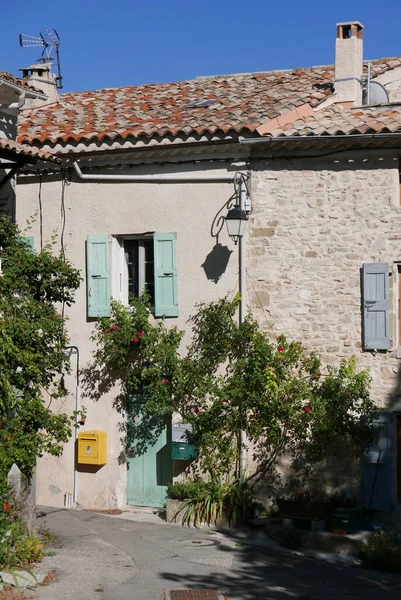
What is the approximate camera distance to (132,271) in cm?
1498

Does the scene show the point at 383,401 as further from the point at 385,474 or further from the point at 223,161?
the point at 223,161

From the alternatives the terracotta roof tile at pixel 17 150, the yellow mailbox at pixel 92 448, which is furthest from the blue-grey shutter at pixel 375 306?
the terracotta roof tile at pixel 17 150

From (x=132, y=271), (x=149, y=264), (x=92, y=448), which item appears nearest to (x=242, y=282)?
(x=149, y=264)

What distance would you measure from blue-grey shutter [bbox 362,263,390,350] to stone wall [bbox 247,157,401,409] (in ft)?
0.42

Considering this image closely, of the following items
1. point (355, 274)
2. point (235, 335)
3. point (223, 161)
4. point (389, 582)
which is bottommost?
point (389, 582)

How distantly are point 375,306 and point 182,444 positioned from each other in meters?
3.41

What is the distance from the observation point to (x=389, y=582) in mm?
11156

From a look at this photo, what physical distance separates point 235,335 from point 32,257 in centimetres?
367

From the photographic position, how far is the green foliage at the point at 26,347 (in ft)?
34.3

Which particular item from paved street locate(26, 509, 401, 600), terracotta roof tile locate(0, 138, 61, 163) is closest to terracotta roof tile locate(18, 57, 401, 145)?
terracotta roof tile locate(0, 138, 61, 163)

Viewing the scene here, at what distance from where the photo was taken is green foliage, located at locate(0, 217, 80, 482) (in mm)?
10461

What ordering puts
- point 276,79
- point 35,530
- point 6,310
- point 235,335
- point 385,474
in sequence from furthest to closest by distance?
point 276,79 < point 235,335 < point 385,474 < point 35,530 < point 6,310

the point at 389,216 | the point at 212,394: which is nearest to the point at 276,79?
the point at 389,216

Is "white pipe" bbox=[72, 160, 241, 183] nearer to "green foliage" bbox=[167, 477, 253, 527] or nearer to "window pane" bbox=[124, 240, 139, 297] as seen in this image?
"window pane" bbox=[124, 240, 139, 297]
